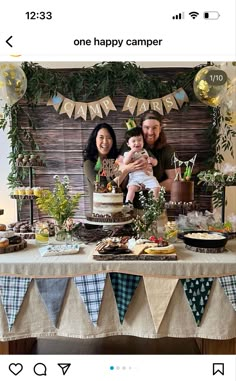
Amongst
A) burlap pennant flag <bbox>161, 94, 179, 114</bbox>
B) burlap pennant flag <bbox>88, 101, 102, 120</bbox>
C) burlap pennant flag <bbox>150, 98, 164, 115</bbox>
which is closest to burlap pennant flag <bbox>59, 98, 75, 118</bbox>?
burlap pennant flag <bbox>88, 101, 102, 120</bbox>

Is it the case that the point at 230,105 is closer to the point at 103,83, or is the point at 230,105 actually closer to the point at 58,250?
the point at 103,83

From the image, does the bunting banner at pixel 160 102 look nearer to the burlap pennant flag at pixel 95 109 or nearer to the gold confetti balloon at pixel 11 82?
the burlap pennant flag at pixel 95 109

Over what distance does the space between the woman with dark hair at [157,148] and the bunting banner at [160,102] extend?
55 mm

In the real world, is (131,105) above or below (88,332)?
above

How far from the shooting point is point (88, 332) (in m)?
2.06

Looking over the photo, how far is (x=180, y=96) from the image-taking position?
370 centimetres

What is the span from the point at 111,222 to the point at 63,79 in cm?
190

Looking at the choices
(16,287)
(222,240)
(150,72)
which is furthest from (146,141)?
(16,287)

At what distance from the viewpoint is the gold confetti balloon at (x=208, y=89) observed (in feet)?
10.7

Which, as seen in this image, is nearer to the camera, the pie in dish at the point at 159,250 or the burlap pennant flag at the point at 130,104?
the pie in dish at the point at 159,250

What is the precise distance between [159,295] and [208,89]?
6.56ft

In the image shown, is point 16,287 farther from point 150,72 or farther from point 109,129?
point 150,72
